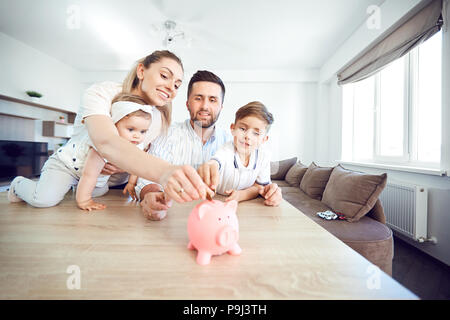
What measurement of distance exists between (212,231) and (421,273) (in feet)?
6.39

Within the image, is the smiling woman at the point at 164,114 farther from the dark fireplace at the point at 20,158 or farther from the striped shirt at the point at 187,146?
the dark fireplace at the point at 20,158

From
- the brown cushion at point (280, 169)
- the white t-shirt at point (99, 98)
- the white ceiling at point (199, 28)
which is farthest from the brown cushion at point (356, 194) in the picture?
the white ceiling at point (199, 28)

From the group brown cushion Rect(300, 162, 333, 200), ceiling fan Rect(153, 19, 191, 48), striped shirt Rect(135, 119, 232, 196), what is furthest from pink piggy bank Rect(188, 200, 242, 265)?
ceiling fan Rect(153, 19, 191, 48)

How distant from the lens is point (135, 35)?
9.61 ft

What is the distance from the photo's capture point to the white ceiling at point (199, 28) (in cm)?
237

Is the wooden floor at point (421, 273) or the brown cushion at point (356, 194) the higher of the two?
the brown cushion at point (356, 194)

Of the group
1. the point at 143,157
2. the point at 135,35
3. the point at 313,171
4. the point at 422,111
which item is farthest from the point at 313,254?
the point at 135,35

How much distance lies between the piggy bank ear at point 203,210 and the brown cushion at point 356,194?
1.38 meters

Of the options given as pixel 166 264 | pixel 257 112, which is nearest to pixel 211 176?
pixel 166 264

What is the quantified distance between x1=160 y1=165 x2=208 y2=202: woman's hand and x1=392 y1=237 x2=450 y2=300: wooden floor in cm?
162

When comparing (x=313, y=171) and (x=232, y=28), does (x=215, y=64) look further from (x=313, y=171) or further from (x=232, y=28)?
(x=313, y=171)

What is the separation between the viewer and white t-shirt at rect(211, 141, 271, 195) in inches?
37.9

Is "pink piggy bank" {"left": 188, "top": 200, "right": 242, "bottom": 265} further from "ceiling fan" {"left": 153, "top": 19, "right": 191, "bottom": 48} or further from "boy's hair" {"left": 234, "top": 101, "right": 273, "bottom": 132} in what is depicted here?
"ceiling fan" {"left": 153, "top": 19, "right": 191, "bottom": 48}

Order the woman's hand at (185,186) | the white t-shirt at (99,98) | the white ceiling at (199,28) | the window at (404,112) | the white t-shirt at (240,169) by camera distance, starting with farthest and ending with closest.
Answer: the white ceiling at (199,28) < the window at (404,112) < the white t-shirt at (240,169) < the white t-shirt at (99,98) < the woman's hand at (185,186)
